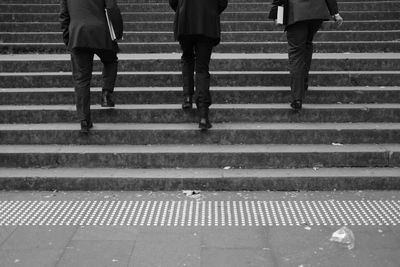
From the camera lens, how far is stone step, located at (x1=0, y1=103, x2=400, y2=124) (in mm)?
6527

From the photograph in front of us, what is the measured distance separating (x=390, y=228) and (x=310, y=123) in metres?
2.03

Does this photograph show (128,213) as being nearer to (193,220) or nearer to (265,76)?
(193,220)

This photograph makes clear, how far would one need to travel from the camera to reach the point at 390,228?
4699 mm

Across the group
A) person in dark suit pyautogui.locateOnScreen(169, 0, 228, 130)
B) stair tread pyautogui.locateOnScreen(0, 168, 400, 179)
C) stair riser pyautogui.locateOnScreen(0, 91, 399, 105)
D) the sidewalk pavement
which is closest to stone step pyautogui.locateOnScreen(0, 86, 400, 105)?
→ stair riser pyautogui.locateOnScreen(0, 91, 399, 105)

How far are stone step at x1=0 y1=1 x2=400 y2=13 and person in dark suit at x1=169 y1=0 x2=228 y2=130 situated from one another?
3634 millimetres

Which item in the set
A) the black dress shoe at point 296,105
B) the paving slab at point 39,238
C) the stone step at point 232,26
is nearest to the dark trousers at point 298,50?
the black dress shoe at point 296,105

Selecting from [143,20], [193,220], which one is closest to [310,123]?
[193,220]

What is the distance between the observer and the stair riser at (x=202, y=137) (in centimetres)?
620

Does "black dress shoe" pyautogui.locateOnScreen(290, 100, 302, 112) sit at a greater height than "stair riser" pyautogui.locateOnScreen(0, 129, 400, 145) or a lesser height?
greater

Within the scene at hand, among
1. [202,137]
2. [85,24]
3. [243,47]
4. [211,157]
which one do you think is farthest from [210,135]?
[243,47]

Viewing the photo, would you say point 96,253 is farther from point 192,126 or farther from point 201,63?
point 201,63

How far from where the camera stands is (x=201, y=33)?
588cm

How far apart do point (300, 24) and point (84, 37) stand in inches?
94.7

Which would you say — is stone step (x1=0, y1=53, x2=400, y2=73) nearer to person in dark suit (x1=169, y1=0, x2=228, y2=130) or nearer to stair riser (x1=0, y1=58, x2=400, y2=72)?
stair riser (x1=0, y1=58, x2=400, y2=72)
